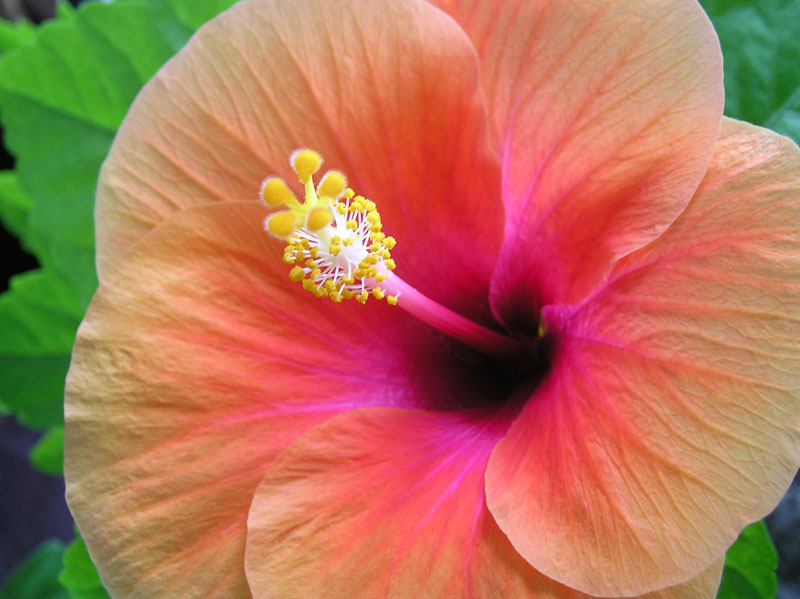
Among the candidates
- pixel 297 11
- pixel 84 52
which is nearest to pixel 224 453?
pixel 297 11

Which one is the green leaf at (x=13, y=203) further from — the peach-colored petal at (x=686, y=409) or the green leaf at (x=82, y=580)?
the peach-colored petal at (x=686, y=409)

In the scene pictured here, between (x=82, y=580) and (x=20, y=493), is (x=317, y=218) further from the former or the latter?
(x=20, y=493)

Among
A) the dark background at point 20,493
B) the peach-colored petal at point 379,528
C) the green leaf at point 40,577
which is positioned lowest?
the dark background at point 20,493

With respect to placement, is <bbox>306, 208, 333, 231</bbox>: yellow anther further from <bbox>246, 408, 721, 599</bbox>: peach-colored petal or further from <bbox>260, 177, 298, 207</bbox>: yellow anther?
<bbox>246, 408, 721, 599</bbox>: peach-colored petal

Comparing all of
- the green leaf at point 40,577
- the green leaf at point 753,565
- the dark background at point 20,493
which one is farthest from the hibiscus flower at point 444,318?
the dark background at point 20,493

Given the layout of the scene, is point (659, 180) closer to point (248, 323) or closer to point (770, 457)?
point (770, 457)
